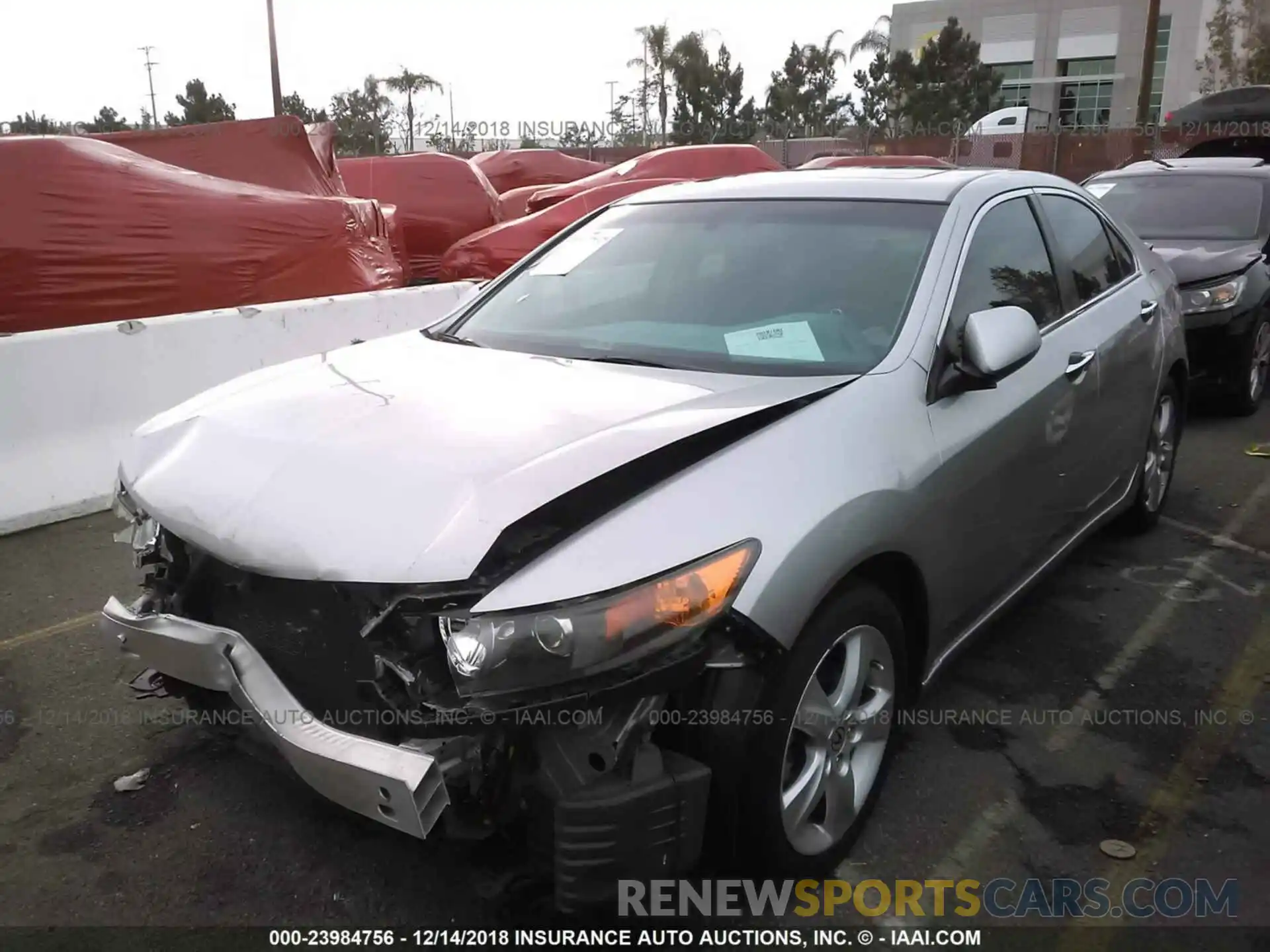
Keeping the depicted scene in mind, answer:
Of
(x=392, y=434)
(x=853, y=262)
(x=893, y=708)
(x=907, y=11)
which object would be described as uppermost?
(x=907, y=11)

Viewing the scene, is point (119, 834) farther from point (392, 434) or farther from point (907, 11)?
point (907, 11)

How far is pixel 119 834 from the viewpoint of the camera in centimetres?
272

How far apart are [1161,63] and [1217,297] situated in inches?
2209

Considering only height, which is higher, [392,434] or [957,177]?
[957,177]

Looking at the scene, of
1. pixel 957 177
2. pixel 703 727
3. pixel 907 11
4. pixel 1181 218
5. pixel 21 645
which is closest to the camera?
pixel 703 727

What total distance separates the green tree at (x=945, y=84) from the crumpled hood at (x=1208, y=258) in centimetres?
3471

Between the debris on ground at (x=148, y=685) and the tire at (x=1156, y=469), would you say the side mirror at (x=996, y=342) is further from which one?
the debris on ground at (x=148, y=685)

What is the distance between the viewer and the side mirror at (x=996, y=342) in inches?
106

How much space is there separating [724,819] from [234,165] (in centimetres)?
747

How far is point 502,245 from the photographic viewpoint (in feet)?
28.9

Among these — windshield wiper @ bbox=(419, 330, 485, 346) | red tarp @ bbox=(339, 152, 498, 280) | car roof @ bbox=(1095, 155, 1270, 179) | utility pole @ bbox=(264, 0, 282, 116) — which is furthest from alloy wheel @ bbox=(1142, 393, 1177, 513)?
utility pole @ bbox=(264, 0, 282, 116)

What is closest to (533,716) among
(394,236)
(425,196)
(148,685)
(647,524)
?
(647,524)

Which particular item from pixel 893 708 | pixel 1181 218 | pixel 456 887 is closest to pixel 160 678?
pixel 456 887

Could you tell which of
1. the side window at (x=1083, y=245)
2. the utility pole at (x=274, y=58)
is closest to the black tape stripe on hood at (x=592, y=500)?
the side window at (x=1083, y=245)
